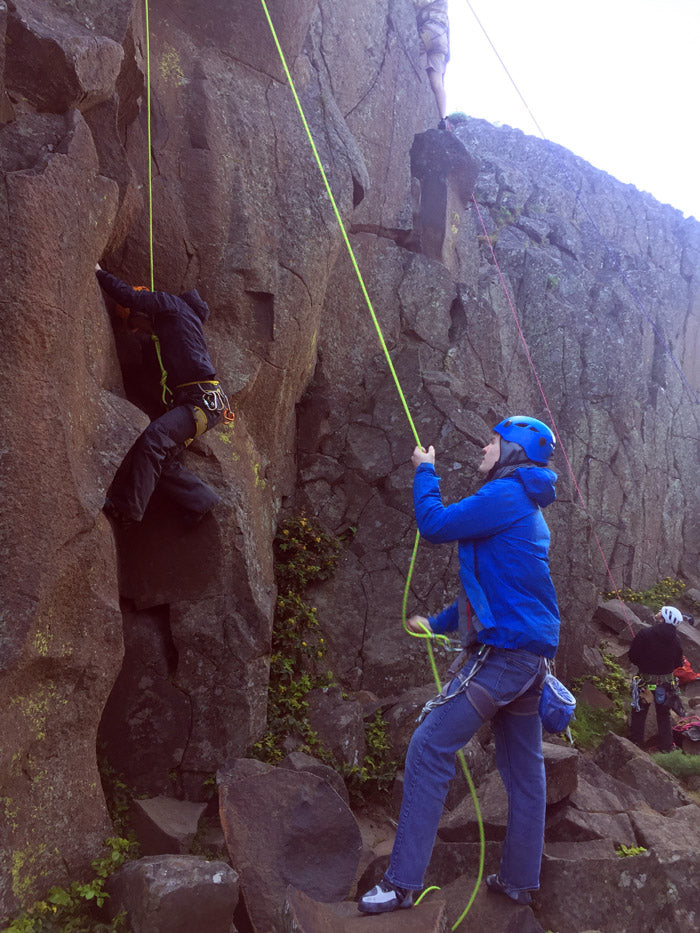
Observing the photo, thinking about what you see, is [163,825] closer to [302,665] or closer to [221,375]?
[302,665]

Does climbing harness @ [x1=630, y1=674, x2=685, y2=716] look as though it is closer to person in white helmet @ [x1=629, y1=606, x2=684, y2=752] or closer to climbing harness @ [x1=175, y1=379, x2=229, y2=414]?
person in white helmet @ [x1=629, y1=606, x2=684, y2=752]

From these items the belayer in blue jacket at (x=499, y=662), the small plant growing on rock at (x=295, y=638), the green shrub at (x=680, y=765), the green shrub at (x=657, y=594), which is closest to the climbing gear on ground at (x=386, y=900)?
the belayer in blue jacket at (x=499, y=662)

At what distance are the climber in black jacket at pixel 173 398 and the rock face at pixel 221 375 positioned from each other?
0.76 feet

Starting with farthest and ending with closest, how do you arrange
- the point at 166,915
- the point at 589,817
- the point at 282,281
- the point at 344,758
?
1. the point at 282,281
2. the point at 344,758
3. the point at 589,817
4. the point at 166,915

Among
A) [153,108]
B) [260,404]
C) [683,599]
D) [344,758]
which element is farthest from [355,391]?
[683,599]

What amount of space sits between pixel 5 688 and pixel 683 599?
15.1m

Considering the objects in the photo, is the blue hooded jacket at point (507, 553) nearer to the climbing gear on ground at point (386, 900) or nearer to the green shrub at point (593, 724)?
the climbing gear on ground at point (386, 900)

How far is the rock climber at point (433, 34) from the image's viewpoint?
12.8 metres

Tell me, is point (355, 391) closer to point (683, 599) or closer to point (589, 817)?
point (589, 817)

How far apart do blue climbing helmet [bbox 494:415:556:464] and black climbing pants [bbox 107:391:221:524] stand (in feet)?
8.98

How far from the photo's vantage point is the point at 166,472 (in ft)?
20.1

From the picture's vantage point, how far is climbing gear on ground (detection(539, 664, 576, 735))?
4375mm

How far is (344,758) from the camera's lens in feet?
22.1

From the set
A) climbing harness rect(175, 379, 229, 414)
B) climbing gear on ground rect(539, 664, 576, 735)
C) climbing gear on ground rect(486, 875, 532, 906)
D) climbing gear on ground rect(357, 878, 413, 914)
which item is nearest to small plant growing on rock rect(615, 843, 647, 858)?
climbing gear on ground rect(486, 875, 532, 906)
